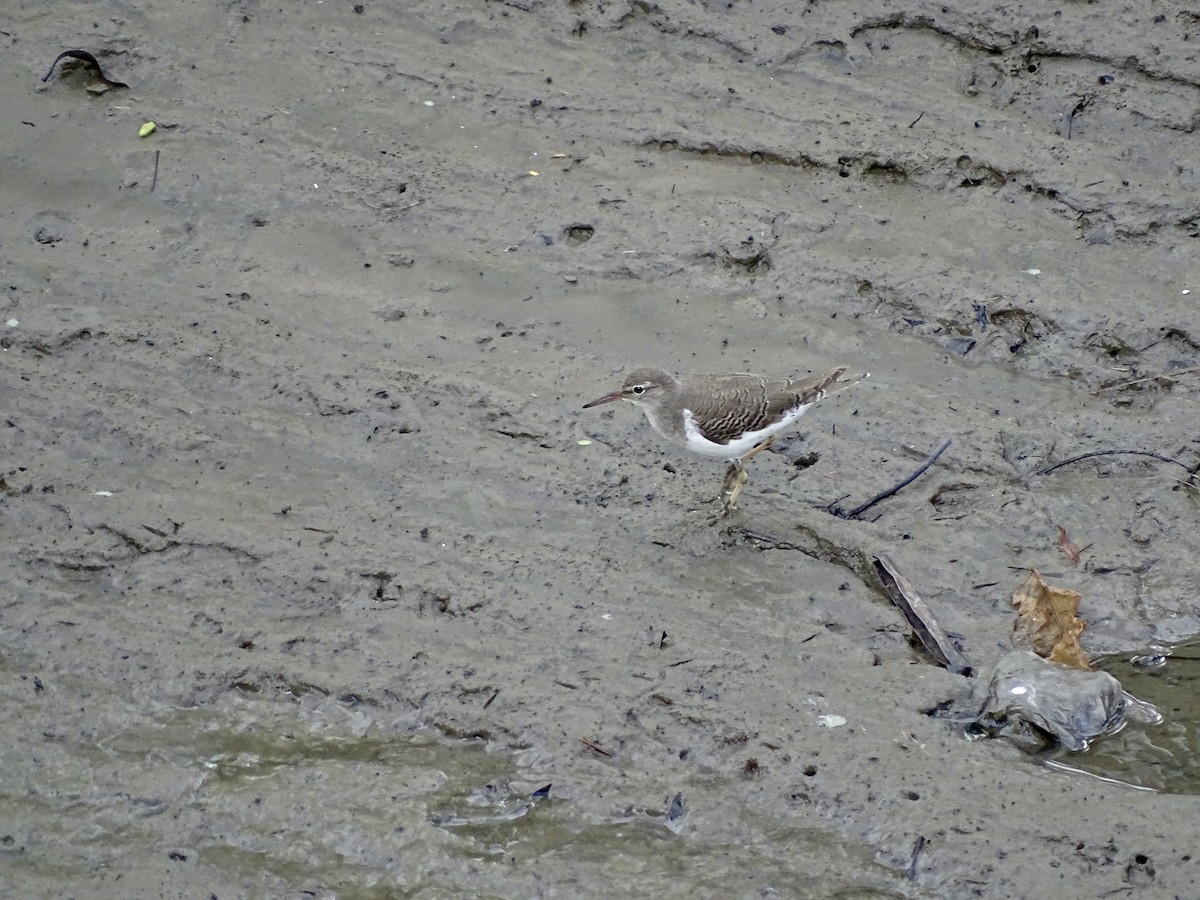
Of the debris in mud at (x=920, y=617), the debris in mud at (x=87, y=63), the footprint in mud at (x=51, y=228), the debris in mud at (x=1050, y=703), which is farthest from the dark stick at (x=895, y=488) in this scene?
the debris in mud at (x=87, y=63)

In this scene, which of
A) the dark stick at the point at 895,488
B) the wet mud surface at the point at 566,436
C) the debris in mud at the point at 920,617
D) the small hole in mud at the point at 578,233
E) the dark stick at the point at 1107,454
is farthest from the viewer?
the small hole in mud at the point at 578,233

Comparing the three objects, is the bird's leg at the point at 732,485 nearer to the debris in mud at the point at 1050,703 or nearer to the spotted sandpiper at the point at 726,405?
the spotted sandpiper at the point at 726,405

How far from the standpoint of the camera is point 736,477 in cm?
656

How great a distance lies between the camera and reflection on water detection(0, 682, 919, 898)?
4.91m

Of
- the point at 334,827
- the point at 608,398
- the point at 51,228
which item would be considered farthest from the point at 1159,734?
the point at 51,228

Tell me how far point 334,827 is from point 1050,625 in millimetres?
3415

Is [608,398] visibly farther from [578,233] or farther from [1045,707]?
[1045,707]

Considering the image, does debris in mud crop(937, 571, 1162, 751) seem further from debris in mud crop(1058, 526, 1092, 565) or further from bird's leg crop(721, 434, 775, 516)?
bird's leg crop(721, 434, 775, 516)

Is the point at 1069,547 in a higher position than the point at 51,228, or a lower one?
higher

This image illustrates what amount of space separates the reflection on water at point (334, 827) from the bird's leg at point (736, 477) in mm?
1847

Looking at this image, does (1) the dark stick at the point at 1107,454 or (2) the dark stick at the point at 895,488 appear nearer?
(2) the dark stick at the point at 895,488

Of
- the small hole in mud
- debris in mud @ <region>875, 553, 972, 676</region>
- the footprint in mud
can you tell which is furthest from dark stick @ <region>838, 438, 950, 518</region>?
the footprint in mud

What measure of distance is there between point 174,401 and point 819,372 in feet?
11.9

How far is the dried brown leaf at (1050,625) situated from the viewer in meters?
5.67
